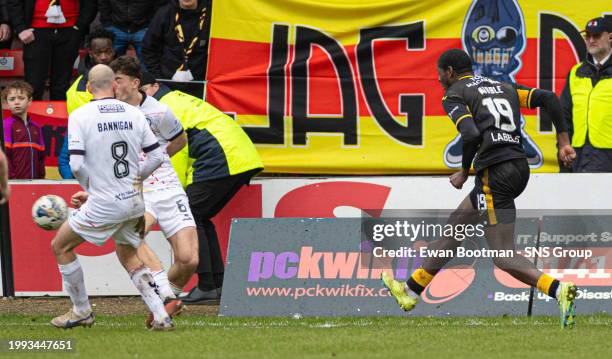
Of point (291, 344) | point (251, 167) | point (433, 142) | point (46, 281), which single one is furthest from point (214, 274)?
point (291, 344)

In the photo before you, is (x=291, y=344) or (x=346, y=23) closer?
(x=291, y=344)

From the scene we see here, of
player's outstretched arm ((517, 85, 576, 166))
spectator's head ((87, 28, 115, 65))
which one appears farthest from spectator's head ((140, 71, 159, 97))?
player's outstretched arm ((517, 85, 576, 166))

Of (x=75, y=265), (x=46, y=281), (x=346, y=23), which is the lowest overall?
(x=46, y=281)

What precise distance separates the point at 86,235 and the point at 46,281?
3.51m

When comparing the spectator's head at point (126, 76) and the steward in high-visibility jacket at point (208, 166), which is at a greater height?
the spectator's head at point (126, 76)

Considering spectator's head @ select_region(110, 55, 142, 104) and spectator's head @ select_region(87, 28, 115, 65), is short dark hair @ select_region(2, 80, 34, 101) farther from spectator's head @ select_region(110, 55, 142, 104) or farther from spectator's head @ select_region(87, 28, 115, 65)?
spectator's head @ select_region(110, 55, 142, 104)

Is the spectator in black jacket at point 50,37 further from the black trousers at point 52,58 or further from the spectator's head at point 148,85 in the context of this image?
the spectator's head at point 148,85

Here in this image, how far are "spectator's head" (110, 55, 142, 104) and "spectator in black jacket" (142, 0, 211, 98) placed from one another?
2597 millimetres

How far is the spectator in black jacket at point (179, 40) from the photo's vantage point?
13.1m

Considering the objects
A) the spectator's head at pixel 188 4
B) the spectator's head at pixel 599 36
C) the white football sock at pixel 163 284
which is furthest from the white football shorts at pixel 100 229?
the spectator's head at pixel 599 36

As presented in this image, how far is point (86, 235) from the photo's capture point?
9.26 meters

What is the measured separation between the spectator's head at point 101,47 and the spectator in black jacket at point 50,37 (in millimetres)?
736

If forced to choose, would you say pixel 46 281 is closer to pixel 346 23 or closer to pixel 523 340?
pixel 346 23

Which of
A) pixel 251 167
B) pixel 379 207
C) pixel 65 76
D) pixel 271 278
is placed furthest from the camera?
pixel 65 76
